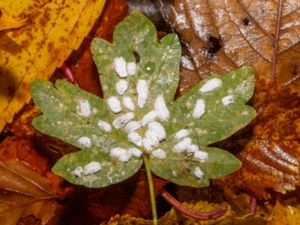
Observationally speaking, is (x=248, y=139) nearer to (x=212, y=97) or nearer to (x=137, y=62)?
(x=212, y=97)

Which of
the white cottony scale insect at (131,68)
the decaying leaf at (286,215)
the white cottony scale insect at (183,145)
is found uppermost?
the white cottony scale insect at (131,68)

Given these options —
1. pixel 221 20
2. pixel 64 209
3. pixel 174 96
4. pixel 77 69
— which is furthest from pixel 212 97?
pixel 64 209

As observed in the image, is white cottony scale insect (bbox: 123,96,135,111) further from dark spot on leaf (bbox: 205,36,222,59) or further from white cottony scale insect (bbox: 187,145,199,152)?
dark spot on leaf (bbox: 205,36,222,59)

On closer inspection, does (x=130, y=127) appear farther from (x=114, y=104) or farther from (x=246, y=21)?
(x=246, y=21)

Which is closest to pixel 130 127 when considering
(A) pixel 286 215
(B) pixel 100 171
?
(B) pixel 100 171

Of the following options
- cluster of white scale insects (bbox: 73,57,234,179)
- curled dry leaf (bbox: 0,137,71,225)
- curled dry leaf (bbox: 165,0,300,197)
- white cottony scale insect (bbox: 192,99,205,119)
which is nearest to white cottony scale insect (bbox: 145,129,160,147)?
cluster of white scale insects (bbox: 73,57,234,179)

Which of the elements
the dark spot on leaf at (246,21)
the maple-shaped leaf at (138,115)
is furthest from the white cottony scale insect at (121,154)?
the dark spot on leaf at (246,21)

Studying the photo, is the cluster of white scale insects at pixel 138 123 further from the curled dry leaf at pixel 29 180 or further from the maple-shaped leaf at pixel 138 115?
the curled dry leaf at pixel 29 180

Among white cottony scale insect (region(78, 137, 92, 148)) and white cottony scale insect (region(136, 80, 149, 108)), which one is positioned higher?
white cottony scale insect (region(136, 80, 149, 108))
